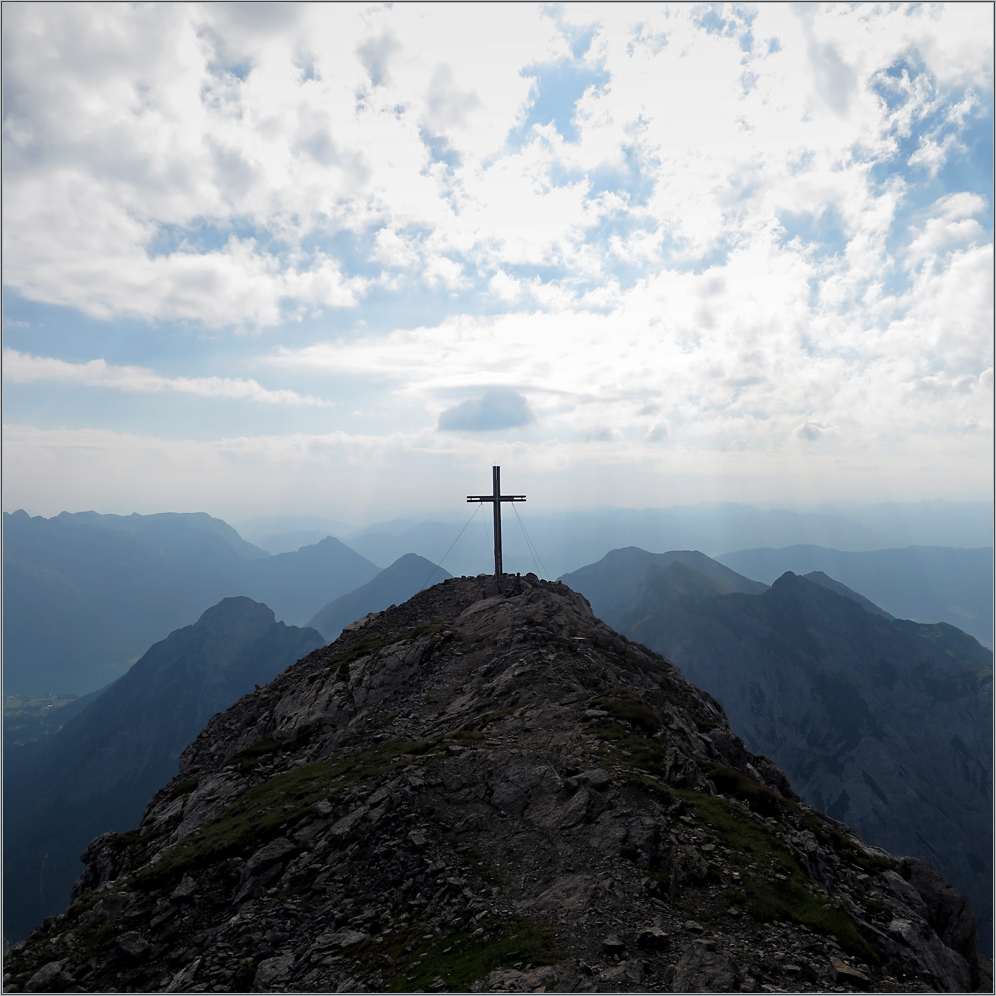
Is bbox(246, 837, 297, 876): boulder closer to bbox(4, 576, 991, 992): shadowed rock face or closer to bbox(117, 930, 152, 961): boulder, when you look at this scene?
bbox(4, 576, 991, 992): shadowed rock face

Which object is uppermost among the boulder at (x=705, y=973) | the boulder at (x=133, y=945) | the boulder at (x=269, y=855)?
the boulder at (x=705, y=973)

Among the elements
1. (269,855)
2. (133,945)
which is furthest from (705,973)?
(133,945)

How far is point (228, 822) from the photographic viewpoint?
86.7ft

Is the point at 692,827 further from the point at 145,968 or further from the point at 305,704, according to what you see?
the point at 305,704

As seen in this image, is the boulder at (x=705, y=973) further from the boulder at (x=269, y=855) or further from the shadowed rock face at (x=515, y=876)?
the boulder at (x=269, y=855)

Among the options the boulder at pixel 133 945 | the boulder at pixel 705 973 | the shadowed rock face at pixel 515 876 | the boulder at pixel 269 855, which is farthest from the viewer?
the boulder at pixel 269 855

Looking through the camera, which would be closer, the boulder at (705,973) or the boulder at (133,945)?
the boulder at (705,973)

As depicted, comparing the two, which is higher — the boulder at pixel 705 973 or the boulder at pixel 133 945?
the boulder at pixel 705 973

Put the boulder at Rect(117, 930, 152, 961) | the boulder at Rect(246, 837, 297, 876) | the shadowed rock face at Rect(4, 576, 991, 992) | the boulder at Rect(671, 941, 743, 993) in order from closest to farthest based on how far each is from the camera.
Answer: the boulder at Rect(671, 941, 743, 993)
the shadowed rock face at Rect(4, 576, 991, 992)
the boulder at Rect(117, 930, 152, 961)
the boulder at Rect(246, 837, 297, 876)

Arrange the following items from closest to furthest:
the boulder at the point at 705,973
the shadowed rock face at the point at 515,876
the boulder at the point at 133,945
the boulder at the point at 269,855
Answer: the boulder at the point at 705,973, the shadowed rock face at the point at 515,876, the boulder at the point at 133,945, the boulder at the point at 269,855

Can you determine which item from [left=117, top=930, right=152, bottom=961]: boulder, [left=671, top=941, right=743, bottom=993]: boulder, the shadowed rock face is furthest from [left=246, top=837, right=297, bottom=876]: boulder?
[left=671, top=941, right=743, bottom=993]: boulder

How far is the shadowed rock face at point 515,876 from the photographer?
14.2 meters

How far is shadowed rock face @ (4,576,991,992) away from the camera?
46.5ft

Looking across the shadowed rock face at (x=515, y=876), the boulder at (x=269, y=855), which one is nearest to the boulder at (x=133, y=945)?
the shadowed rock face at (x=515, y=876)
